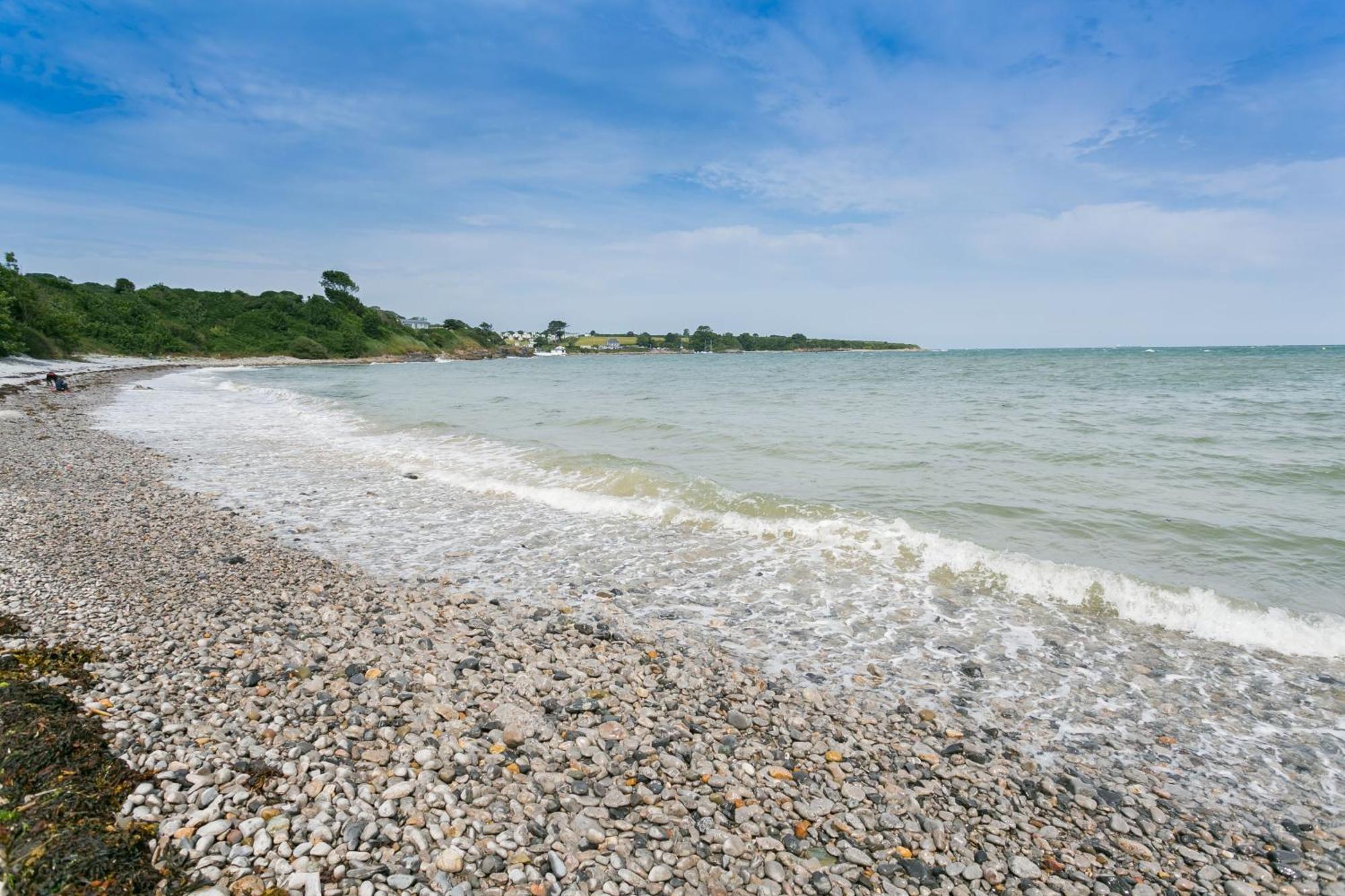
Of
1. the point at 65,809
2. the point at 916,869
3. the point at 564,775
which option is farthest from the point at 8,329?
the point at 916,869

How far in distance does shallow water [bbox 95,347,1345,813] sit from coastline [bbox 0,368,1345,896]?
661mm

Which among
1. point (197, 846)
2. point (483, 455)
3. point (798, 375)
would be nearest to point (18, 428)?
point (483, 455)

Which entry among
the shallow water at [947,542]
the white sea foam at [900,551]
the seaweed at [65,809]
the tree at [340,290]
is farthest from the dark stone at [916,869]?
the tree at [340,290]

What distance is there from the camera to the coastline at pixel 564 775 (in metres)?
3.51

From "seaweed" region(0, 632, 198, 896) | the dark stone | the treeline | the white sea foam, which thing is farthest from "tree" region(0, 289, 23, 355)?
the dark stone

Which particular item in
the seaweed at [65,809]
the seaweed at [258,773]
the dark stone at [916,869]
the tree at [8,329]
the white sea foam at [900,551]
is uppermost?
the tree at [8,329]

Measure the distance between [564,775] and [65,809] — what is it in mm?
2800

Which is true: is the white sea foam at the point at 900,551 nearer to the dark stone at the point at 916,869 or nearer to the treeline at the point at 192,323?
the dark stone at the point at 916,869

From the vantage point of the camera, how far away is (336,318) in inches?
5010

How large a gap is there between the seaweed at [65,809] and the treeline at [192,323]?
64530 mm

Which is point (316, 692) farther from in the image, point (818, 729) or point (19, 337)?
point (19, 337)

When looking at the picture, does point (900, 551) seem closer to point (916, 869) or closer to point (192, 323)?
point (916, 869)

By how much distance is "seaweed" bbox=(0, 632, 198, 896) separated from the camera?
3.04 m

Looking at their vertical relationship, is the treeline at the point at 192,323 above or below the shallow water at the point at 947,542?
above
